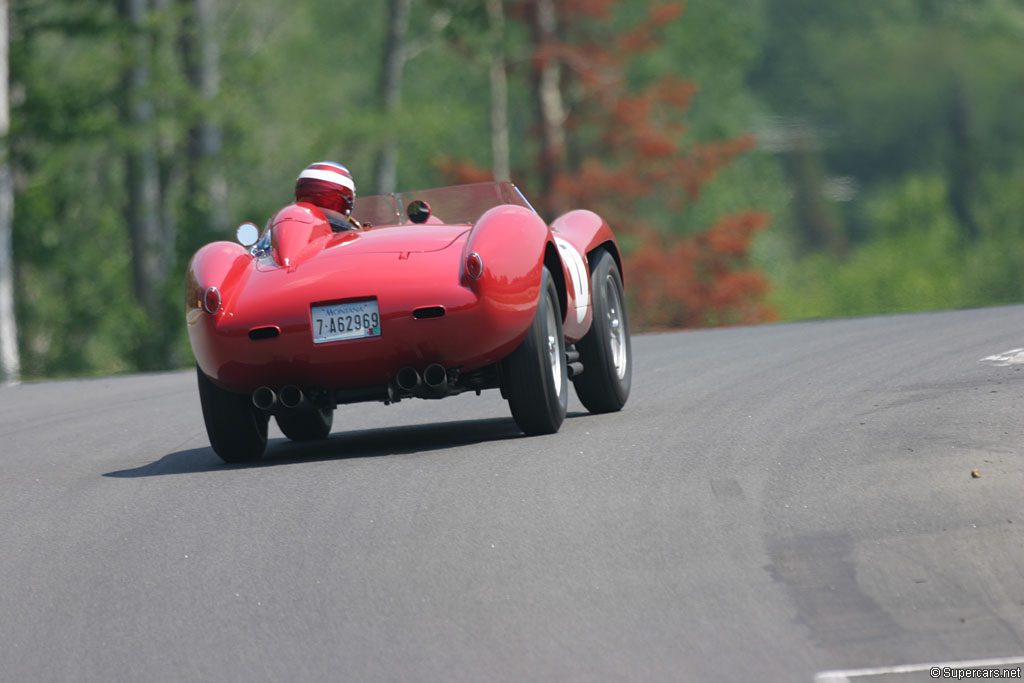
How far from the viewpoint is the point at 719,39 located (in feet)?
160

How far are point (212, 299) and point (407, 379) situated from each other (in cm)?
97

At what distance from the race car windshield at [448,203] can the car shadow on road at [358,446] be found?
1117 millimetres

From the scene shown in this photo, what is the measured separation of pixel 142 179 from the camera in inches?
1245

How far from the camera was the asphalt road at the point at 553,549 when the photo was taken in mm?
4785

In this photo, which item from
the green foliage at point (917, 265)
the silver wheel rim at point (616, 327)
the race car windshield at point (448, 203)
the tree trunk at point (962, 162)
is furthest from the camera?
the tree trunk at point (962, 162)

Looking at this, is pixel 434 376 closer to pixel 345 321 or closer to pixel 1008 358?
pixel 345 321

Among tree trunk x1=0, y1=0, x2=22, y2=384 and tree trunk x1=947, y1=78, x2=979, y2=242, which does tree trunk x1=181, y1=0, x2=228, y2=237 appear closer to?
tree trunk x1=0, y1=0, x2=22, y2=384

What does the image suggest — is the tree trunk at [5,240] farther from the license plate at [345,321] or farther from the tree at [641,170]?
the license plate at [345,321]

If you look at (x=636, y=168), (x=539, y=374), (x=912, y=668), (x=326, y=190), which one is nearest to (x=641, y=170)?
(x=636, y=168)

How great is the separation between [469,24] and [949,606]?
112 feet

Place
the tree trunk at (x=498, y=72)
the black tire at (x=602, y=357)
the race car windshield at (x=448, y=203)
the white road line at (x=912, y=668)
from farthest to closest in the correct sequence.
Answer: the tree trunk at (x=498, y=72)
the black tire at (x=602, y=357)
the race car windshield at (x=448, y=203)
the white road line at (x=912, y=668)

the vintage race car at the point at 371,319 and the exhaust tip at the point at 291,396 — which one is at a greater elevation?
the vintage race car at the point at 371,319

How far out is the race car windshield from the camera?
362 inches

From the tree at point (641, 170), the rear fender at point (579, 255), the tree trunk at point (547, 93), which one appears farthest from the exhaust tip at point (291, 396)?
the tree trunk at point (547, 93)
